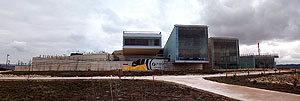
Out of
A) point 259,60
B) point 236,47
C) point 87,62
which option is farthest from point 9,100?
point 259,60

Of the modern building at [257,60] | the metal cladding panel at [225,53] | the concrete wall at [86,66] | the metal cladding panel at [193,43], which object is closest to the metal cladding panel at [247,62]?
the modern building at [257,60]

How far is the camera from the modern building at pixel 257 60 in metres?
54.2

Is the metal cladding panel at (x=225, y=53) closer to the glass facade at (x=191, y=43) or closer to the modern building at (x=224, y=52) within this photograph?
the modern building at (x=224, y=52)

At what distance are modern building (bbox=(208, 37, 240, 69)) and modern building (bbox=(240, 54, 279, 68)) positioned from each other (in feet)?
27.0

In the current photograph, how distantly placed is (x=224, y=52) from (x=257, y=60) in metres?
15.1

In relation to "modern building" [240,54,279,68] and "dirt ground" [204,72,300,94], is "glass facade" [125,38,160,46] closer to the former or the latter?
"modern building" [240,54,279,68]

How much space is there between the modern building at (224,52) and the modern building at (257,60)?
8.23 m

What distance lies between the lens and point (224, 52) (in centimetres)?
4831

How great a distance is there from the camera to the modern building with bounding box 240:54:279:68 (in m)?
54.2

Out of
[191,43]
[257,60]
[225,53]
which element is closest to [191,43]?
[191,43]

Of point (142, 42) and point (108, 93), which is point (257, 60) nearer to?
point (142, 42)

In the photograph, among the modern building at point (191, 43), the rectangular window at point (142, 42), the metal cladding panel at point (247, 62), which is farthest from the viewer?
the metal cladding panel at point (247, 62)

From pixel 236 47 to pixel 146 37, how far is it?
24.6 meters

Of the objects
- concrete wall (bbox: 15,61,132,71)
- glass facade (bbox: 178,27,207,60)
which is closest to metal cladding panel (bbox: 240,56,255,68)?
glass facade (bbox: 178,27,207,60)
